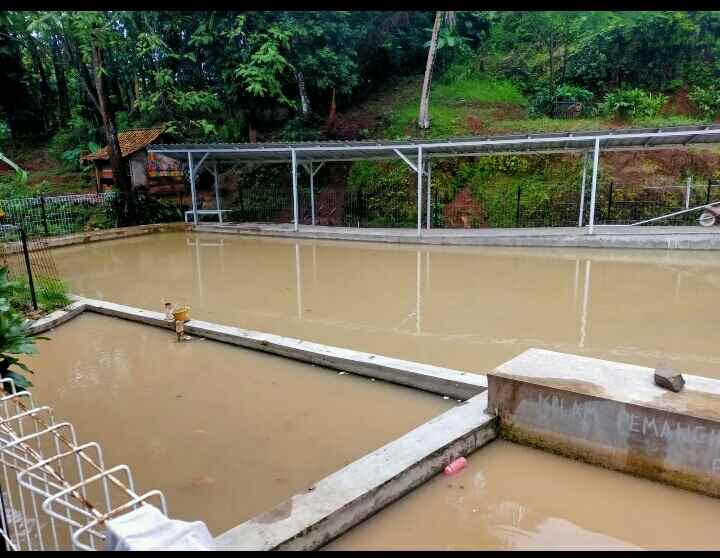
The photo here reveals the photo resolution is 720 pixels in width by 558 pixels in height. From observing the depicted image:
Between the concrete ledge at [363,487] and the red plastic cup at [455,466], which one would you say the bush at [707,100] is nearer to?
the concrete ledge at [363,487]

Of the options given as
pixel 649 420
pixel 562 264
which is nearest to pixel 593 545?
pixel 649 420

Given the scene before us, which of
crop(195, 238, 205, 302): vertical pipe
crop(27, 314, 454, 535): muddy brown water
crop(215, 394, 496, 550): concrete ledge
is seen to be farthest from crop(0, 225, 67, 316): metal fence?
crop(215, 394, 496, 550): concrete ledge

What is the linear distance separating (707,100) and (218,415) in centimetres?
2258

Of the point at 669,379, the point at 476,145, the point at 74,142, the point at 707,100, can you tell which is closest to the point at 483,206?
the point at 476,145

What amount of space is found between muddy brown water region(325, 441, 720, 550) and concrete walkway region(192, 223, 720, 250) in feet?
33.3

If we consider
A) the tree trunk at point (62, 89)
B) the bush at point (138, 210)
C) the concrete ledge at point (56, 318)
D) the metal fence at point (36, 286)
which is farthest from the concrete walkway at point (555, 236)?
the tree trunk at point (62, 89)

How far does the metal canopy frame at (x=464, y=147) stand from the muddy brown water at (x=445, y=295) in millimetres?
2565

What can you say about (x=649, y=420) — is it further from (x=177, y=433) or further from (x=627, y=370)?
(x=177, y=433)

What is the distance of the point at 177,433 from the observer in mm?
4355

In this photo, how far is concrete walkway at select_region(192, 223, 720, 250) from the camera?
12266 mm

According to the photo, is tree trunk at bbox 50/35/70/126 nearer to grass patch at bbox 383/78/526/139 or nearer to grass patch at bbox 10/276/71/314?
grass patch at bbox 383/78/526/139

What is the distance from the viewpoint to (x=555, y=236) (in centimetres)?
1312
